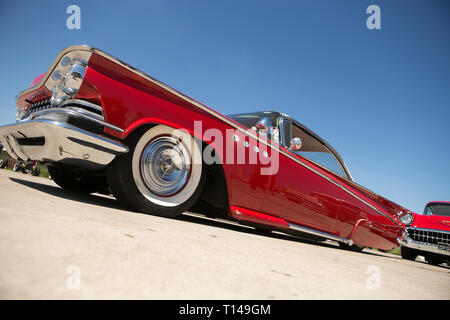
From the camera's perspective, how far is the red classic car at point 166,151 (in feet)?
6.20

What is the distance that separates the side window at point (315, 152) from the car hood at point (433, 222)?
3.44m

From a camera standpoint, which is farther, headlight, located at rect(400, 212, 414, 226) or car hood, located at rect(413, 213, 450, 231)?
car hood, located at rect(413, 213, 450, 231)

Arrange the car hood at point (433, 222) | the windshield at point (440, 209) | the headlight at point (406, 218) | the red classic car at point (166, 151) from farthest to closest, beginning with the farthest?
the windshield at point (440, 209)
the car hood at point (433, 222)
the headlight at point (406, 218)
the red classic car at point (166, 151)

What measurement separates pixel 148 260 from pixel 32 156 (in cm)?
164

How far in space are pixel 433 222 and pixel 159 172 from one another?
611cm

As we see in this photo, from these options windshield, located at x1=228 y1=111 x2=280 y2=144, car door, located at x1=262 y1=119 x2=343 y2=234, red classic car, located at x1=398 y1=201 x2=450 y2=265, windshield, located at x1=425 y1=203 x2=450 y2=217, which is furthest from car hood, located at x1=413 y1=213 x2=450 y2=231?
windshield, located at x1=228 y1=111 x2=280 y2=144

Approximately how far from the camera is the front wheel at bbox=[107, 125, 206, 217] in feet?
6.81

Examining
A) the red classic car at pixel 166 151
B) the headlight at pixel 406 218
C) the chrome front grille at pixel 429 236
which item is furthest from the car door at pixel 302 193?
the chrome front grille at pixel 429 236

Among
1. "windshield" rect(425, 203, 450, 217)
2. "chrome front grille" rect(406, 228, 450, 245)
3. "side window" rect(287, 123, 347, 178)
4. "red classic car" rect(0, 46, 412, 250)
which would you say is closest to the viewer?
"red classic car" rect(0, 46, 412, 250)

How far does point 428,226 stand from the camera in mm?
5480

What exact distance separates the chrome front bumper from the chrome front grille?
20.7ft

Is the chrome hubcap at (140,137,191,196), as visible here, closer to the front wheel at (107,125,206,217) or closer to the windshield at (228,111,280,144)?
the front wheel at (107,125,206,217)

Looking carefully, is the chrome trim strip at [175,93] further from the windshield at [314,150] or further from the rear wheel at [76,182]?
the rear wheel at [76,182]
